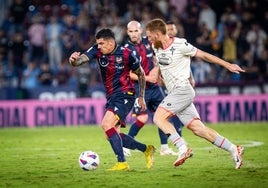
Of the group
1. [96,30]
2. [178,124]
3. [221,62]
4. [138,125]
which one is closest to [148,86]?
[138,125]

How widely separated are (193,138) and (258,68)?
19.6 ft

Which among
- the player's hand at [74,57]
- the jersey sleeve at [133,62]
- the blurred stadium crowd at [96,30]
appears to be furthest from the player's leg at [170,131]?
the blurred stadium crowd at [96,30]

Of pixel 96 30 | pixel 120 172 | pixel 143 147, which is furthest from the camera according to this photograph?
pixel 96 30

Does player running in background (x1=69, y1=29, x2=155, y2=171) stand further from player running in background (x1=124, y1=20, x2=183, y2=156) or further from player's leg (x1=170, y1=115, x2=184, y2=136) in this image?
player's leg (x1=170, y1=115, x2=184, y2=136)

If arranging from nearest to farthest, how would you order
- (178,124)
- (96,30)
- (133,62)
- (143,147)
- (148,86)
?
(133,62), (143,147), (148,86), (178,124), (96,30)

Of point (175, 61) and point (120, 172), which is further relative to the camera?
point (175, 61)

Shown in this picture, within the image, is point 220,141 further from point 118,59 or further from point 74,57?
point 74,57

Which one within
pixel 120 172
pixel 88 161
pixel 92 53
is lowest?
pixel 120 172

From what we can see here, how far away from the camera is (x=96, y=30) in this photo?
80.9 feet

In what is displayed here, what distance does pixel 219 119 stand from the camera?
22250 mm

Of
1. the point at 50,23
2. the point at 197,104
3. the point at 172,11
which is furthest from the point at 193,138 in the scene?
the point at 50,23

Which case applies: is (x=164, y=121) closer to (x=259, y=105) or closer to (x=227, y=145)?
(x=227, y=145)

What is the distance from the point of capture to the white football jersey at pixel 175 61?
11.1 metres

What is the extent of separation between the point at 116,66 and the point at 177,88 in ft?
3.38
